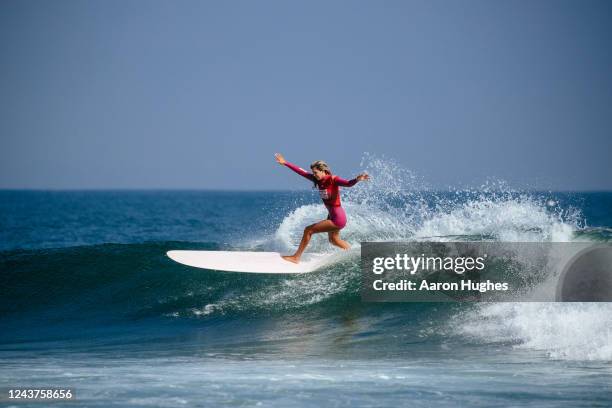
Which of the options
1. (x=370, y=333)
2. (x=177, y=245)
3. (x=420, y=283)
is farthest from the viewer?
(x=177, y=245)

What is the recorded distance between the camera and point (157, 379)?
7.01 meters

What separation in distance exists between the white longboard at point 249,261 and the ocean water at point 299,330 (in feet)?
1.47

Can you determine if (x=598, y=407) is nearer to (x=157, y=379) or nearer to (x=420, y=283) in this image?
(x=157, y=379)

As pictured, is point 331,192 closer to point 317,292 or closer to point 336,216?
point 336,216

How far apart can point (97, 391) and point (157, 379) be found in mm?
626

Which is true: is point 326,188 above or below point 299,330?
above

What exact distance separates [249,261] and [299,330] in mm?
1712

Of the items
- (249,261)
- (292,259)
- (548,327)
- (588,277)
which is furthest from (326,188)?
(588,277)

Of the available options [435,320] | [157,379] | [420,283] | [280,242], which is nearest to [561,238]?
[420,283]

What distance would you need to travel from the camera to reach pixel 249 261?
10.8 metres

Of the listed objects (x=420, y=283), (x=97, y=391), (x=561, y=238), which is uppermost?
(x=561, y=238)

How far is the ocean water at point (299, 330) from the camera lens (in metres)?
6.61

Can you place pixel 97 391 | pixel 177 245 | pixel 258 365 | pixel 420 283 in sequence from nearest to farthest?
pixel 97 391 < pixel 258 365 < pixel 420 283 < pixel 177 245

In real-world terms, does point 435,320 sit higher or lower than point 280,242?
lower
